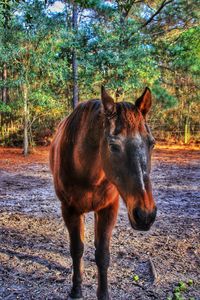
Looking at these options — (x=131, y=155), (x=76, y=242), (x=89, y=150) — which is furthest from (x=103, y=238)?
(x=131, y=155)

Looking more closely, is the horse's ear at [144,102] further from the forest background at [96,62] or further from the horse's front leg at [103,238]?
the forest background at [96,62]

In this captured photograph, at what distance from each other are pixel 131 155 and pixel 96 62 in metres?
9.83

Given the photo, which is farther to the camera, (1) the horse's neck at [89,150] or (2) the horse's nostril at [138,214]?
(1) the horse's neck at [89,150]

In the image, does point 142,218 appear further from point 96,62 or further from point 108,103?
point 96,62

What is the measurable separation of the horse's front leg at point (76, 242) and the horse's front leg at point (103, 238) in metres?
0.18

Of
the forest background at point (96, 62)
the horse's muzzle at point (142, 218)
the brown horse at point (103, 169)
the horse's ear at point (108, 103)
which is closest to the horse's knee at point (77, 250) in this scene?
the brown horse at point (103, 169)

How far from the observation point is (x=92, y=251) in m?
3.76

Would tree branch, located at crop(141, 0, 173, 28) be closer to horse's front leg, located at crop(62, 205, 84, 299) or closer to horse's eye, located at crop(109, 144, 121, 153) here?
horse's front leg, located at crop(62, 205, 84, 299)

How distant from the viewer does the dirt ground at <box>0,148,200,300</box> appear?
9.87ft

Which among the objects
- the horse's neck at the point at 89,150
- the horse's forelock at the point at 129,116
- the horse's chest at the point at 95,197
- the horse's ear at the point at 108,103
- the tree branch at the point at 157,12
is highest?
the tree branch at the point at 157,12

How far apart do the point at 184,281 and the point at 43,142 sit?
12.5 meters

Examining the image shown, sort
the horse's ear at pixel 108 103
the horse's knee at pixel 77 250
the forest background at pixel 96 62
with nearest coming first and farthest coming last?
the horse's ear at pixel 108 103 < the horse's knee at pixel 77 250 < the forest background at pixel 96 62

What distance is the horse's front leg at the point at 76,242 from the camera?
9.29 ft

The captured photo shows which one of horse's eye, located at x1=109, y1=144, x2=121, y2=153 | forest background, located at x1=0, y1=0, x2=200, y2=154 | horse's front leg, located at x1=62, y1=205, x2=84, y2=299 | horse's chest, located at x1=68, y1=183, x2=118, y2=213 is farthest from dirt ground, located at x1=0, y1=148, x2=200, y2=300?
forest background, located at x1=0, y1=0, x2=200, y2=154
